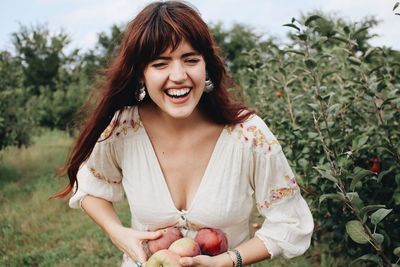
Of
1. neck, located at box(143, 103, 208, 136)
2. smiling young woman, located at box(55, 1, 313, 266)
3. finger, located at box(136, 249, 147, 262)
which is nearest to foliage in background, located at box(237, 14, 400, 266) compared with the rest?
smiling young woman, located at box(55, 1, 313, 266)

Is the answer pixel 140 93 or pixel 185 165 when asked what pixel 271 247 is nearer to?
pixel 185 165

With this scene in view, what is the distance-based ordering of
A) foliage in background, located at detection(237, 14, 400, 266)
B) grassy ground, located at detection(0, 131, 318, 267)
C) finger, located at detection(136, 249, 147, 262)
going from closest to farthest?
finger, located at detection(136, 249, 147, 262), foliage in background, located at detection(237, 14, 400, 266), grassy ground, located at detection(0, 131, 318, 267)

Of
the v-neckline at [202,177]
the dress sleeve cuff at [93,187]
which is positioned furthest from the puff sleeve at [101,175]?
the v-neckline at [202,177]

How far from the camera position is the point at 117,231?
197cm

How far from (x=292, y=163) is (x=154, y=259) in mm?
1344

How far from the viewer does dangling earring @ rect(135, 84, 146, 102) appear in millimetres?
1904

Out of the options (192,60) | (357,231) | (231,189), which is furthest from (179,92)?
(357,231)

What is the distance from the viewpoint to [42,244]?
4723mm

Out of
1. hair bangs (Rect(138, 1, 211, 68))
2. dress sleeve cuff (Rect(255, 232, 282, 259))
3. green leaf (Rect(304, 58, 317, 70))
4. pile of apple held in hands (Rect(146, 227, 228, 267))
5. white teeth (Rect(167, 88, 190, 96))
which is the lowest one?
dress sleeve cuff (Rect(255, 232, 282, 259))

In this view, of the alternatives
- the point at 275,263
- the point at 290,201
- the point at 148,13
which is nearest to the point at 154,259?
the point at 290,201

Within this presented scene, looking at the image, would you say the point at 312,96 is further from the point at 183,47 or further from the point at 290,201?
the point at 183,47

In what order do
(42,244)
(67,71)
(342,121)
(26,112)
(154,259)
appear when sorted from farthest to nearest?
1. (67,71)
2. (26,112)
3. (42,244)
4. (342,121)
5. (154,259)

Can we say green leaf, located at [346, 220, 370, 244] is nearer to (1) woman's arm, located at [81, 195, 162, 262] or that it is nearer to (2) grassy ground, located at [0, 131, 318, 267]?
(1) woman's arm, located at [81, 195, 162, 262]

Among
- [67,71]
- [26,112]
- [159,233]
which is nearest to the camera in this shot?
[159,233]
